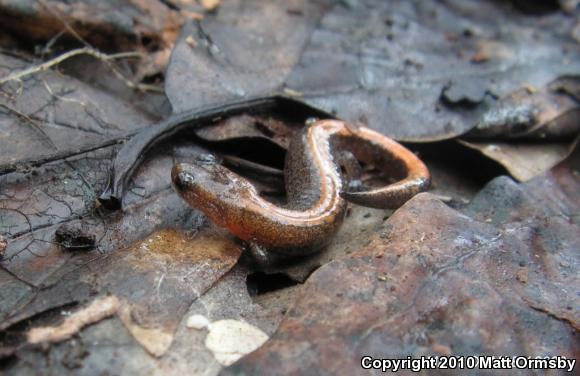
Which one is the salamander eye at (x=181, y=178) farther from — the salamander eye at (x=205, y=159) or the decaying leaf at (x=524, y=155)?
the decaying leaf at (x=524, y=155)

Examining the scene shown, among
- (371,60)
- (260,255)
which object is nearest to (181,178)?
(260,255)

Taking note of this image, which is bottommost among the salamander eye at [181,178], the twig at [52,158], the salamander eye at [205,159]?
the salamander eye at [205,159]

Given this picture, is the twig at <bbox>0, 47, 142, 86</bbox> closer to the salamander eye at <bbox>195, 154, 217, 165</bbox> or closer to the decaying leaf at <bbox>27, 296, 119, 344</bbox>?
the salamander eye at <bbox>195, 154, 217, 165</bbox>

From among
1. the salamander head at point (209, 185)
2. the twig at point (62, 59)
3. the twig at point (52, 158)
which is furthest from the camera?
the twig at point (62, 59)

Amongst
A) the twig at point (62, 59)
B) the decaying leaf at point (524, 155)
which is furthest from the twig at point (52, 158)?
the decaying leaf at point (524, 155)

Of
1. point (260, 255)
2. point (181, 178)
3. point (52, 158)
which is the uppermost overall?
point (52, 158)

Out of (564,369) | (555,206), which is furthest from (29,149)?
(555,206)

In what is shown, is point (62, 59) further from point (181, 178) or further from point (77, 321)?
point (77, 321)

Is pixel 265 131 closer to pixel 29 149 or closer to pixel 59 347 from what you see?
pixel 29 149
